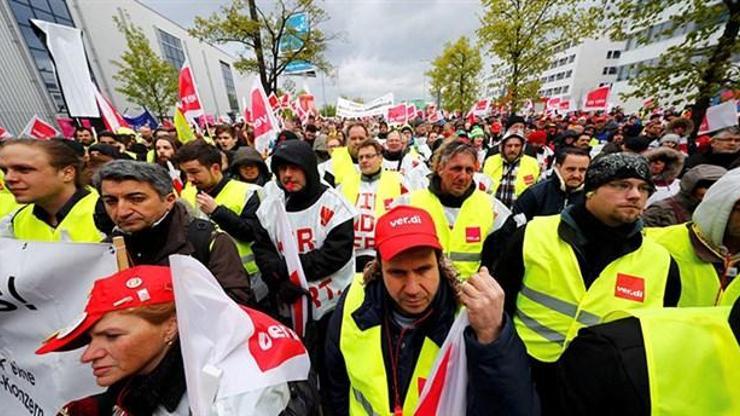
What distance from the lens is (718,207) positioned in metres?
1.63

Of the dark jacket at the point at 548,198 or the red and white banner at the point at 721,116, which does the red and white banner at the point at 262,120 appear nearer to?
the dark jacket at the point at 548,198

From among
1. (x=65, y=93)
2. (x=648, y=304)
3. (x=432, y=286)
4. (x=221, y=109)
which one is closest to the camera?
(x=432, y=286)

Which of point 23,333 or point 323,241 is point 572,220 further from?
point 23,333

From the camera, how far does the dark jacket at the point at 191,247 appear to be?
2041 millimetres

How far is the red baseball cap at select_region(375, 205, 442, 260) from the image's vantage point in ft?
5.02

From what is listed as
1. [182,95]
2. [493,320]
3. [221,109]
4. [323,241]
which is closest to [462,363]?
[493,320]

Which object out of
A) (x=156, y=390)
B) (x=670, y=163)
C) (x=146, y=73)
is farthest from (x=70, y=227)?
(x=146, y=73)

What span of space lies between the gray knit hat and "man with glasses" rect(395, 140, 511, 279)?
983mm

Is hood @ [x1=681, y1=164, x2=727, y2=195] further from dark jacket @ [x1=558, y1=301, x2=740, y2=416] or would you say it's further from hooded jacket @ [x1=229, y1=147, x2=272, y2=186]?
hooded jacket @ [x1=229, y1=147, x2=272, y2=186]

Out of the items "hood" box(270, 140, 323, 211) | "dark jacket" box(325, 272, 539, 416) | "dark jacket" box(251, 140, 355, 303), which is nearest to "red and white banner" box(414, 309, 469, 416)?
"dark jacket" box(325, 272, 539, 416)

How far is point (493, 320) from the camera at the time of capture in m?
1.15

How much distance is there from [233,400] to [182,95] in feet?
23.4

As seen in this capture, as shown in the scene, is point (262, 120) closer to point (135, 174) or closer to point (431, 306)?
point (135, 174)

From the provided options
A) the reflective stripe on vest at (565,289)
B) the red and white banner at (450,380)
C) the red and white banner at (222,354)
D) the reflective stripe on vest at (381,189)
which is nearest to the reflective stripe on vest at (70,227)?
the red and white banner at (222,354)
